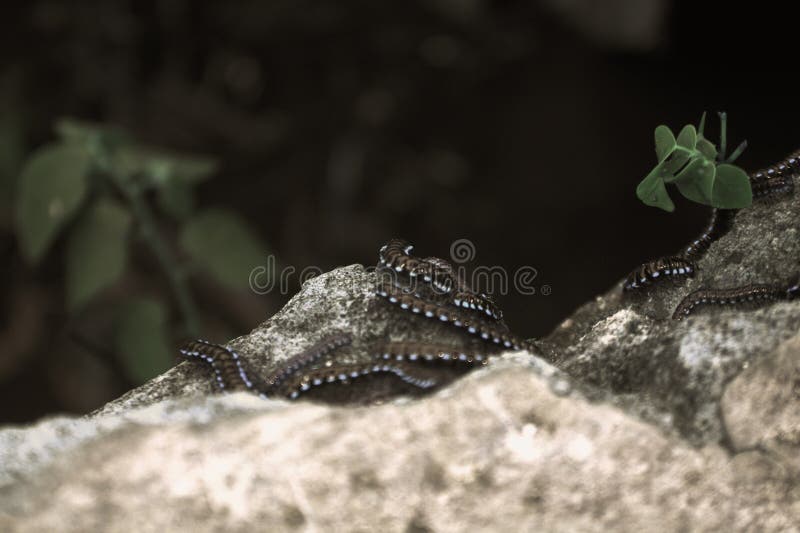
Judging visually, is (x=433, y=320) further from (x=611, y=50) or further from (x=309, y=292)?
(x=611, y=50)

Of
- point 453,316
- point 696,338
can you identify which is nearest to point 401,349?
point 453,316

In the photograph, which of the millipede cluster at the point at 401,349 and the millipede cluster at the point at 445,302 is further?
the millipede cluster at the point at 445,302

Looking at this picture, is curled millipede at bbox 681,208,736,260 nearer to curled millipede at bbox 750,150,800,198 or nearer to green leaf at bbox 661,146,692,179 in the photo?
curled millipede at bbox 750,150,800,198

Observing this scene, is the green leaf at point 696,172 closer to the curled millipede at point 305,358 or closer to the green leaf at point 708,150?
the green leaf at point 708,150

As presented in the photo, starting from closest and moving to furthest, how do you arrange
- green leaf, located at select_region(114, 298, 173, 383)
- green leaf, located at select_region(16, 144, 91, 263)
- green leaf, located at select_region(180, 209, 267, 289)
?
green leaf, located at select_region(16, 144, 91, 263) < green leaf, located at select_region(114, 298, 173, 383) < green leaf, located at select_region(180, 209, 267, 289)

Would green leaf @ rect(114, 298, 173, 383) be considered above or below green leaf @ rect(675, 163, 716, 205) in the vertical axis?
above

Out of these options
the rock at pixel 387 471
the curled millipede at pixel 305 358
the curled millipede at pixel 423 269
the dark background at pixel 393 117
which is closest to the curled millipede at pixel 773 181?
the curled millipede at pixel 423 269

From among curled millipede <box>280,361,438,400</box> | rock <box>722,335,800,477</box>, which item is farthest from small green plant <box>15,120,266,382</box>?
rock <box>722,335,800,477</box>
